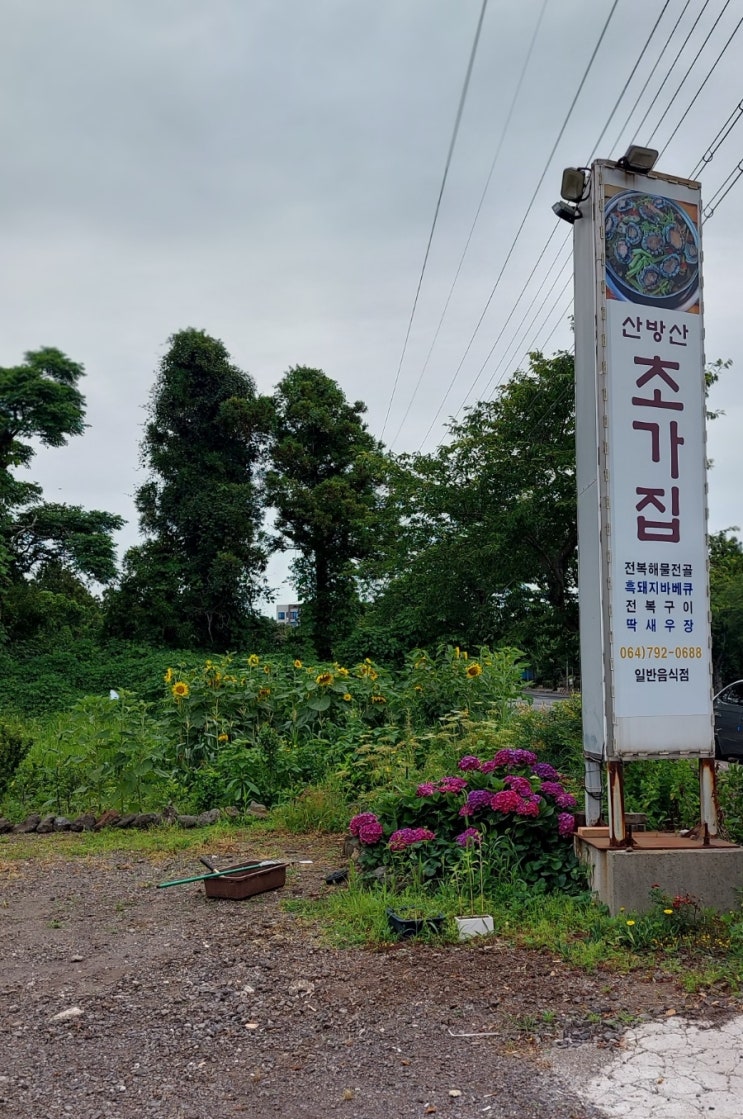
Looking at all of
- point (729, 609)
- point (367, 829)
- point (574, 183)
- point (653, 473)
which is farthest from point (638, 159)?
point (729, 609)

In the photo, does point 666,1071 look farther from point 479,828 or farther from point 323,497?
point 323,497

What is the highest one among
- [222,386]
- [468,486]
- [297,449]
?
[222,386]

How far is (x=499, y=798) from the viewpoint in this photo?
5.37m

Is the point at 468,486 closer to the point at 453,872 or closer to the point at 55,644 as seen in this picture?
the point at 453,872

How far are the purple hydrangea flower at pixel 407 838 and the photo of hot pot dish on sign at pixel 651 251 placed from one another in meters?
3.42

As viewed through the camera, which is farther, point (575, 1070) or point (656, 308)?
point (656, 308)

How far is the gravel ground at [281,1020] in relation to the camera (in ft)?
Answer: 10.2

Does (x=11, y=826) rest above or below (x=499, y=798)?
below

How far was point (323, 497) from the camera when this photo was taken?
24.6 meters

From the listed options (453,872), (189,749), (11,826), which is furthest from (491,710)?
(11,826)

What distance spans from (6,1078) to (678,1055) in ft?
8.15

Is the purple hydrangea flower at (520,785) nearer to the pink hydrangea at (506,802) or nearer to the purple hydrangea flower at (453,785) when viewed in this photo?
the pink hydrangea at (506,802)

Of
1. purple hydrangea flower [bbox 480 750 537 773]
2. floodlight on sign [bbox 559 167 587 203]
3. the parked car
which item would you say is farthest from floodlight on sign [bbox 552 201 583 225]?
the parked car

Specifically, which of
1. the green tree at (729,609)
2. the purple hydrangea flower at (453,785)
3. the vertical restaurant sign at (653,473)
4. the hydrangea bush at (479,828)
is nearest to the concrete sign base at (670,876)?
the hydrangea bush at (479,828)
